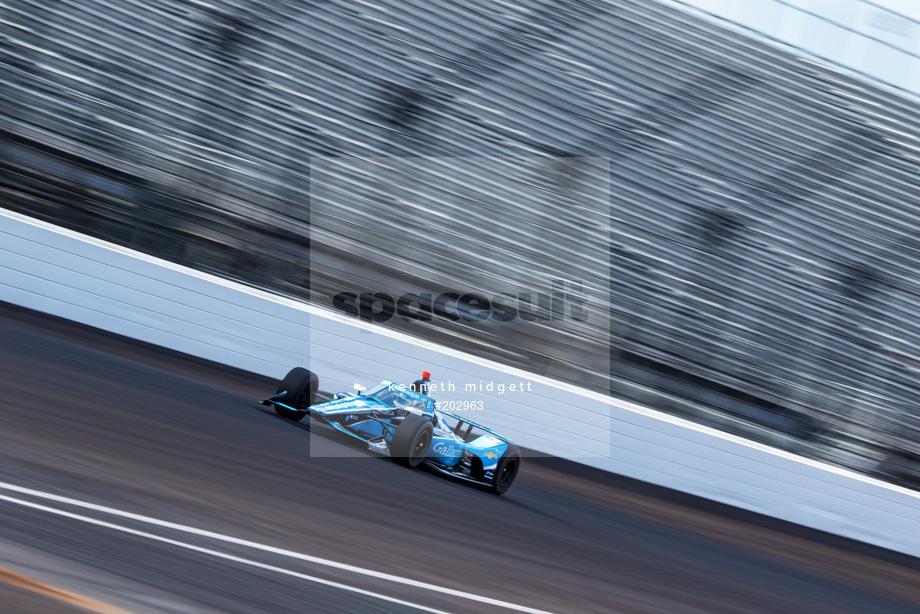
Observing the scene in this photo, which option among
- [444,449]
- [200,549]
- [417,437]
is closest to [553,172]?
[444,449]

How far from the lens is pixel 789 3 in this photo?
1530 centimetres

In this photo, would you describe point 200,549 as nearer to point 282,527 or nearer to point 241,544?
point 241,544

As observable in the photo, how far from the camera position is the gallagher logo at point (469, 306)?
11938 mm

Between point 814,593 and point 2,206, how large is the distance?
421 inches

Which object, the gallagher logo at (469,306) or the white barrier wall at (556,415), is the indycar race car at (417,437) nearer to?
the white barrier wall at (556,415)

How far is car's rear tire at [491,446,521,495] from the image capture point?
7492mm

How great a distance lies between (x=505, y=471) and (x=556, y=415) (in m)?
3.16

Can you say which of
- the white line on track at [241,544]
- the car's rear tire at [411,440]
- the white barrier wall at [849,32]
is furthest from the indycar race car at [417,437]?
the white barrier wall at [849,32]

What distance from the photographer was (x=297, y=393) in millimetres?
7812

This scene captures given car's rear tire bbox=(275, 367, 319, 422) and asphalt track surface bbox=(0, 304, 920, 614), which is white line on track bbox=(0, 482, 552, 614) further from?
car's rear tire bbox=(275, 367, 319, 422)

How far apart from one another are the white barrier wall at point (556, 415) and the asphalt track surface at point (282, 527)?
102cm

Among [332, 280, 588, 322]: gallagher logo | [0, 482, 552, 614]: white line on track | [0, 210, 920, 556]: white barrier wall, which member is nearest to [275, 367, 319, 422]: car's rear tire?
[0, 210, 920, 556]: white barrier wall

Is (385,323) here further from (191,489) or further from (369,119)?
(191,489)

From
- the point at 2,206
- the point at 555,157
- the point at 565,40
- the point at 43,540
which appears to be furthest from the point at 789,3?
the point at 43,540
